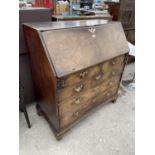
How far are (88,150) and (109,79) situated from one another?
2.65 feet

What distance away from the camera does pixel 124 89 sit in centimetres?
259

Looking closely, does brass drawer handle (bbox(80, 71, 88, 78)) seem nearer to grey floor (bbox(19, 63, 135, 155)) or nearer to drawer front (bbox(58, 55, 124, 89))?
drawer front (bbox(58, 55, 124, 89))

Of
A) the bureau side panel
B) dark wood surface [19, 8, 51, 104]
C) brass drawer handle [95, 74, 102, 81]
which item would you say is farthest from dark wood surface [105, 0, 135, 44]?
the bureau side panel

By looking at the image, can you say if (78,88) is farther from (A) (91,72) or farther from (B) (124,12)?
(B) (124,12)

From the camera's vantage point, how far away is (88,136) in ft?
5.59

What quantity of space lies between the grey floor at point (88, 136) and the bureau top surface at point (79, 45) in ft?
2.59

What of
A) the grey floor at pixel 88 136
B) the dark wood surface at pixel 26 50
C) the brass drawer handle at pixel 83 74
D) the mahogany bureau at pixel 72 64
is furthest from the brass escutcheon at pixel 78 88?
the dark wood surface at pixel 26 50

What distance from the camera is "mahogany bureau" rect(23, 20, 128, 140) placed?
126 cm

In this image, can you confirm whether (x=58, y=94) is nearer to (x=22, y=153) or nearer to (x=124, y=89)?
(x=22, y=153)

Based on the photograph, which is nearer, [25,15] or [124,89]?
[25,15]

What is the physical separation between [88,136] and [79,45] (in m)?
0.97
